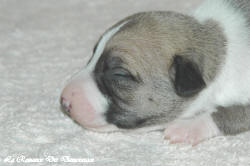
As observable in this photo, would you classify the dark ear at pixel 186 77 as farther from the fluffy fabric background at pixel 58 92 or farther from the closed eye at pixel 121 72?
the fluffy fabric background at pixel 58 92

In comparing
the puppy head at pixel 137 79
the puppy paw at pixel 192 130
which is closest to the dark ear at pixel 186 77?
the puppy head at pixel 137 79

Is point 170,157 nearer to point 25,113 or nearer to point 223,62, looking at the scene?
point 223,62

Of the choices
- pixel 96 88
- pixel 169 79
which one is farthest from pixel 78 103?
pixel 169 79

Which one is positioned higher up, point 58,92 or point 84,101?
point 84,101

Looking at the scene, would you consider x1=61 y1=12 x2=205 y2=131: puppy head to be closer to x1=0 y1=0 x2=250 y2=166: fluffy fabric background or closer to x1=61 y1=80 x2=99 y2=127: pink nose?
x1=61 y1=80 x2=99 y2=127: pink nose

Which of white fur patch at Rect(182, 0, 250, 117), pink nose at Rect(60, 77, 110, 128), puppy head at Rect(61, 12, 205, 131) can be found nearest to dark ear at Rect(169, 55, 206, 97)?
puppy head at Rect(61, 12, 205, 131)

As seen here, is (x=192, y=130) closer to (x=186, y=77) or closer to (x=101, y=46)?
(x=186, y=77)
